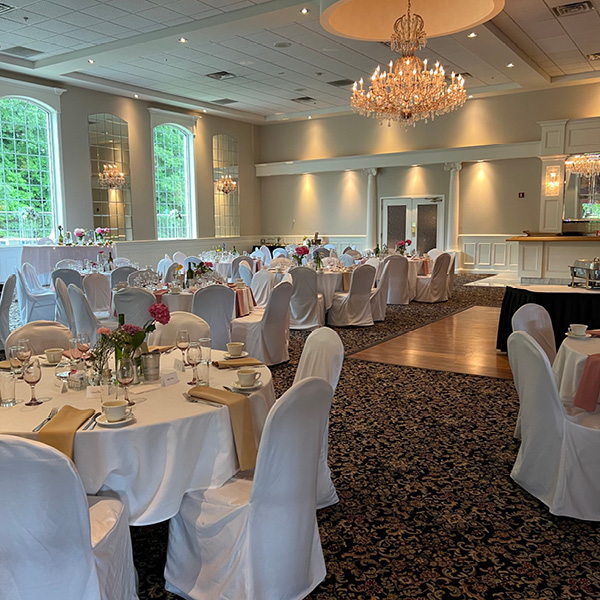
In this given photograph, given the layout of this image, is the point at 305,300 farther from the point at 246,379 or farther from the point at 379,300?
the point at 246,379

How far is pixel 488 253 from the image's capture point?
16219 millimetres

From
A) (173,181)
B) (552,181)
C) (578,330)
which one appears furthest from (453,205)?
(578,330)

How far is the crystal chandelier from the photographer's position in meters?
7.70

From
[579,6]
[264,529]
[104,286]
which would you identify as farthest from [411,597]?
[579,6]

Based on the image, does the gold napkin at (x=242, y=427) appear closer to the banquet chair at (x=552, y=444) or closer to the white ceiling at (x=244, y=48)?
the banquet chair at (x=552, y=444)

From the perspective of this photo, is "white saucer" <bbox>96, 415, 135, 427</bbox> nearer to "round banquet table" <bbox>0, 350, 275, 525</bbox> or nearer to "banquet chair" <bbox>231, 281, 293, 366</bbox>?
"round banquet table" <bbox>0, 350, 275, 525</bbox>

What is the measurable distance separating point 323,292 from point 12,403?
641cm

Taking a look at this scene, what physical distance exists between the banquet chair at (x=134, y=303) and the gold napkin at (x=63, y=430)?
3561mm

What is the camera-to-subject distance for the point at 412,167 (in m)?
17.0

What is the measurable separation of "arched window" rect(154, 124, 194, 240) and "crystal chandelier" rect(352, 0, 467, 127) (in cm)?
804

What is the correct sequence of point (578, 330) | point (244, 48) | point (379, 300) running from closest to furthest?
point (578, 330) → point (379, 300) → point (244, 48)

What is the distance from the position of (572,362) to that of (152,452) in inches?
104

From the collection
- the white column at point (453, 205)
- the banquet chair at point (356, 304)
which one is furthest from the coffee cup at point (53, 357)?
the white column at point (453, 205)

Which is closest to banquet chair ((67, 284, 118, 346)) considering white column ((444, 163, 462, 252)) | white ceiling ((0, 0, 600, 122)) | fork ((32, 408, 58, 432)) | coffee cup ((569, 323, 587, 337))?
fork ((32, 408, 58, 432))
